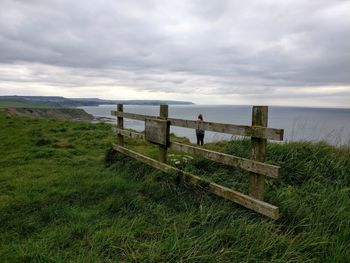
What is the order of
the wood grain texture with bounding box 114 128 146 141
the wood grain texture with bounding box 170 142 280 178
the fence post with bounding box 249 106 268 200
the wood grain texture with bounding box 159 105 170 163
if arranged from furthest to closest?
the wood grain texture with bounding box 114 128 146 141 < the wood grain texture with bounding box 159 105 170 163 < the fence post with bounding box 249 106 268 200 < the wood grain texture with bounding box 170 142 280 178

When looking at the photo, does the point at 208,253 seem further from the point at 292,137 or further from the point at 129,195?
the point at 292,137

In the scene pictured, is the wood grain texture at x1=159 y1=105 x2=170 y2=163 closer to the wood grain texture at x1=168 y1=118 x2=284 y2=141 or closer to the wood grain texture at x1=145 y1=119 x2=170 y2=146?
the wood grain texture at x1=145 y1=119 x2=170 y2=146

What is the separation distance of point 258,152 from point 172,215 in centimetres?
→ 159

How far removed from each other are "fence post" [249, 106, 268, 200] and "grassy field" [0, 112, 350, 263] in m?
0.32

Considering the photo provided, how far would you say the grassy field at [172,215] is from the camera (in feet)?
12.1

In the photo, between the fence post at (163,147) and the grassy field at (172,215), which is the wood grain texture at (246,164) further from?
the fence post at (163,147)

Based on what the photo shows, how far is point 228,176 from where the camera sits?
5.88 m

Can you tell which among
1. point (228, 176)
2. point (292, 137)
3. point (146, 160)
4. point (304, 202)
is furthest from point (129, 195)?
point (292, 137)

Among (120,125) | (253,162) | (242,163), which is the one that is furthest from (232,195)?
(120,125)

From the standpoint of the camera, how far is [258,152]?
4445 millimetres

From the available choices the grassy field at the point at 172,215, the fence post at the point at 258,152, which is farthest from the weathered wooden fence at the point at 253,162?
the grassy field at the point at 172,215

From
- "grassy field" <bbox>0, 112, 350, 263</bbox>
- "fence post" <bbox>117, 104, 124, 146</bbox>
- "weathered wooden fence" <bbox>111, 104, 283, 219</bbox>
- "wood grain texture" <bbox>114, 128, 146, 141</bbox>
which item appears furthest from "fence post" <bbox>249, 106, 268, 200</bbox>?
"fence post" <bbox>117, 104, 124, 146</bbox>

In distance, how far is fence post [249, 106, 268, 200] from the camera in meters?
4.41

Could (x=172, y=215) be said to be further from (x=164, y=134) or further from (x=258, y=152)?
(x=164, y=134)
